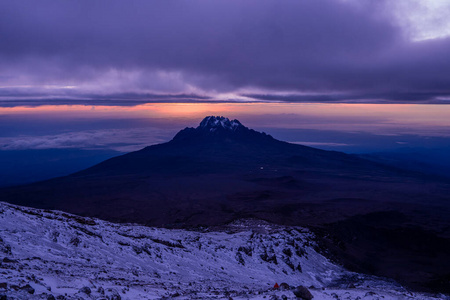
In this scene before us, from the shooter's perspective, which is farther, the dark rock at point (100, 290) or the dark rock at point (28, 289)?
the dark rock at point (100, 290)

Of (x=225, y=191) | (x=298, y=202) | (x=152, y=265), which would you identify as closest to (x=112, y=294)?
(x=152, y=265)

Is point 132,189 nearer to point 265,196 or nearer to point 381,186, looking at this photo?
point 265,196

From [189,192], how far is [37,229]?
87.1 m

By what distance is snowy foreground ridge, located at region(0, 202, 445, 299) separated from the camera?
13.1 meters

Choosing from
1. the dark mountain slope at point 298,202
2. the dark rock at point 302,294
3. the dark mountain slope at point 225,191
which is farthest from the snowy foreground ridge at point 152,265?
the dark mountain slope at point 225,191

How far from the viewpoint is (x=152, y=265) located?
2398 cm

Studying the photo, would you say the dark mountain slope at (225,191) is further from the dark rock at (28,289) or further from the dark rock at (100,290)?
the dark rock at (28,289)

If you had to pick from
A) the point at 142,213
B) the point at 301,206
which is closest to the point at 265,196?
the point at 301,206

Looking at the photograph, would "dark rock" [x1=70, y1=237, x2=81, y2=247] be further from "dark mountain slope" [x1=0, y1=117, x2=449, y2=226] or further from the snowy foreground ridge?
"dark mountain slope" [x1=0, y1=117, x2=449, y2=226]

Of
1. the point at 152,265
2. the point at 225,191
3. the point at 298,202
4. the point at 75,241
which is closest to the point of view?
the point at 75,241

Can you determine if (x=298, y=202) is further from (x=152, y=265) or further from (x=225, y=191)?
(x=152, y=265)

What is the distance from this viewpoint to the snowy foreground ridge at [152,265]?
13.1 meters

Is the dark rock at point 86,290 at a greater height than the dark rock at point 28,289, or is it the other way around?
the dark rock at point 28,289

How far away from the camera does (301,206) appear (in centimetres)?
8612
